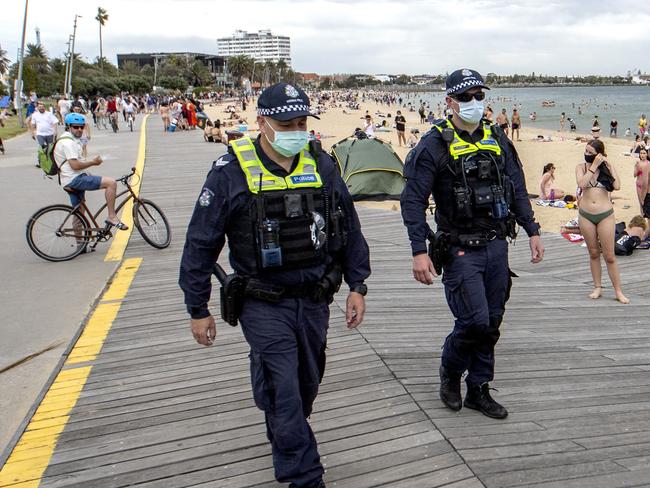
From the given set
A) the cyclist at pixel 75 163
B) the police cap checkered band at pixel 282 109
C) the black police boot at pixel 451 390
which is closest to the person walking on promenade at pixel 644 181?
the black police boot at pixel 451 390

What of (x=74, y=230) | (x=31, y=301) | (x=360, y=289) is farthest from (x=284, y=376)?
(x=74, y=230)

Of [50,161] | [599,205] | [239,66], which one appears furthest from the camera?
Answer: [239,66]

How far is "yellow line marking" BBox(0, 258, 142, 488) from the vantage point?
10.3 feet

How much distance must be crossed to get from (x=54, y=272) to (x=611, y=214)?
658 cm

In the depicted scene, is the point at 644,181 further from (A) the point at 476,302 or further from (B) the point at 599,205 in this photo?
(A) the point at 476,302

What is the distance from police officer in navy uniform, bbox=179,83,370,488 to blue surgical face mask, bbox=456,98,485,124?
1.15 meters

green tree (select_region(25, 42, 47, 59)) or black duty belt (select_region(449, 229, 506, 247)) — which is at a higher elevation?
green tree (select_region(25, 42, 47, 59))

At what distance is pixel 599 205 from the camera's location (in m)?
6.68

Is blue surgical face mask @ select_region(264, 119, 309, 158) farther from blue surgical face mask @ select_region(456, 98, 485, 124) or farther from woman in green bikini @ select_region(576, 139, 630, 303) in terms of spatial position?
woman in green bikini @ select_region(576, 139, 630, 303)

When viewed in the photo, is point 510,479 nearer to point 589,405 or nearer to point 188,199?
point 589,405

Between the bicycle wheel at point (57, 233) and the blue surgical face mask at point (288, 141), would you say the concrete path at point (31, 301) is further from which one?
the blue surgical face mask at point (288, 141)

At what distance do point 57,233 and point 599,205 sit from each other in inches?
261

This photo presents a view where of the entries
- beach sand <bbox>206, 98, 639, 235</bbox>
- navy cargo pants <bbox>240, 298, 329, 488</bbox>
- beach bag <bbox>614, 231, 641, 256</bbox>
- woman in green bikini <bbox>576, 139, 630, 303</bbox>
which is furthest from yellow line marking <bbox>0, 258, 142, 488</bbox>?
beach sand <bbox>206, 98, 639, 235</bbox>

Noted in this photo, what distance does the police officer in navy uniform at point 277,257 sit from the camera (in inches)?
107
